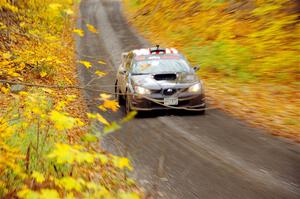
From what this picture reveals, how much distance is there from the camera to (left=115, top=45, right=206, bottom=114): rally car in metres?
11.1

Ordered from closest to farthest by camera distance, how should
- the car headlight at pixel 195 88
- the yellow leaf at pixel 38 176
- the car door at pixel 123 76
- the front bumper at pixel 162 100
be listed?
the yellow leaf at pixel 38 176 < the front bumper at pixel 162 100 < the car headlight at pixel 195 88 < the car door at pixel 123 76

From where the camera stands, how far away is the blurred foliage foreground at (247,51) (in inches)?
458

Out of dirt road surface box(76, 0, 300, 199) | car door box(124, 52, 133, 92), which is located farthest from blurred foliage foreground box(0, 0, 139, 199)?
car door box(124, 52, 133, 92)

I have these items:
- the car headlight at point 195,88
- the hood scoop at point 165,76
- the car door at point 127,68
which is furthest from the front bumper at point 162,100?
the car door at point 127,68

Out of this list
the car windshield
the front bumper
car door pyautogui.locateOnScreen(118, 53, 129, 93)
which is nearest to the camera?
the front bumper

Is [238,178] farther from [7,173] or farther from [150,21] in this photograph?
[150,21]

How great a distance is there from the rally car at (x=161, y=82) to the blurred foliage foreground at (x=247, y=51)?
127cm

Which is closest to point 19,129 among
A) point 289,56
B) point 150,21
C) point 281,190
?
point 281,190

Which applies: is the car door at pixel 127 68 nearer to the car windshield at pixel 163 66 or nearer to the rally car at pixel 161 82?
the rally car at pixel 161 82

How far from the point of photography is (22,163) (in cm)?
536

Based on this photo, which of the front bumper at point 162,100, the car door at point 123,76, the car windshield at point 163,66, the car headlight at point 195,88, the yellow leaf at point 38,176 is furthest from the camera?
the car door at point 123,76

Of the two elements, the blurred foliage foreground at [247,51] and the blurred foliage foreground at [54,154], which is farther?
the blurred foliage foreground at [247,51]

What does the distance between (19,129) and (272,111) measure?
6.95m

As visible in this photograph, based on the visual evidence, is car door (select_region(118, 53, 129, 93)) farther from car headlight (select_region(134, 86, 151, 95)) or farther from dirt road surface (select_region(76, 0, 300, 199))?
dirt road surface (select_region(76, 0, 300, 199))
